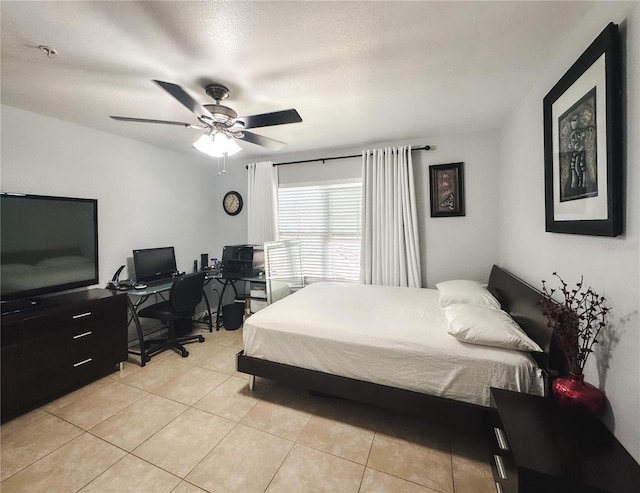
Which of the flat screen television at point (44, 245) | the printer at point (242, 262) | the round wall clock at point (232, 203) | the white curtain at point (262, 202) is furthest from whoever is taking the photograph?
the round wall clock at point (232, 203)

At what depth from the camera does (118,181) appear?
127 inches

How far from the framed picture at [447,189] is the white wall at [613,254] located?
111cm

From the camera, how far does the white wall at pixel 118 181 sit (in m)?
2.49

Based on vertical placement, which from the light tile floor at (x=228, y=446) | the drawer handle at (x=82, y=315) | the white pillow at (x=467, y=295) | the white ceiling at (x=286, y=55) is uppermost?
the white ceiling at (x=286, y=55)

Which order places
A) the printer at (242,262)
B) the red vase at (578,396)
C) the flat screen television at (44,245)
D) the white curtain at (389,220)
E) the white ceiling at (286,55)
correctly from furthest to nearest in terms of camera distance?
the printer at (242,262) → the white curtain at (389,220) → the flat screen television at (44,245) → the white ceiling at (286,55) → the red vase at (578,396)

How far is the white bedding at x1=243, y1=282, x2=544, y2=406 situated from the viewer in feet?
5.33

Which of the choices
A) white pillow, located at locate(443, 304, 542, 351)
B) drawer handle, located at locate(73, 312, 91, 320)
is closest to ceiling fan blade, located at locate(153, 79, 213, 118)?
drawer handle, located at locate(73, 312, 91, 320)

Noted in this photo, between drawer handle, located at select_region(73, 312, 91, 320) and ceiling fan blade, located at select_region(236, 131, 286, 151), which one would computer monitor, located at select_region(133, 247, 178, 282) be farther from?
ceiling fan blade, located at select_region(236, 131, 286, 151)

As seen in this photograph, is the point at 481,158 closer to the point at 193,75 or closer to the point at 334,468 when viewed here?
the point at 193,75

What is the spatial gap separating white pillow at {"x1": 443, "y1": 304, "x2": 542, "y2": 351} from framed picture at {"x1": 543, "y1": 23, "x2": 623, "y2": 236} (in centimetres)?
66

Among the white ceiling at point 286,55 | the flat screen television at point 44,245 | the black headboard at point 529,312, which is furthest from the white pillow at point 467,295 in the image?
the flat screen television at point 44,245

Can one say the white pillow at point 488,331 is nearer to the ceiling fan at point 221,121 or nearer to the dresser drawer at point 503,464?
the dresser drawer at point 503,464

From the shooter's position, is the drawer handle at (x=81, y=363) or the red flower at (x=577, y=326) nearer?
the red flower at (x=577, y=326)

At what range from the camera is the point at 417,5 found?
1328 millimetres
